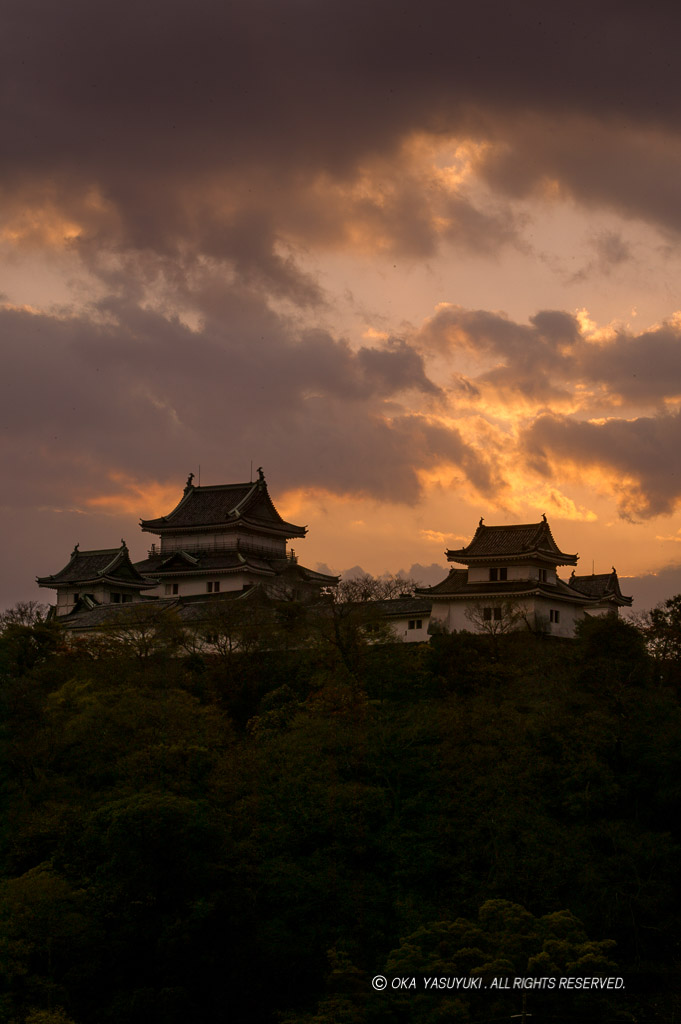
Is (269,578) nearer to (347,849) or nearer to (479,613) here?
(479,613)

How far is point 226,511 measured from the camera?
64.4 m

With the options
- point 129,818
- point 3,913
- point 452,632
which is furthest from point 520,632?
point 3,913

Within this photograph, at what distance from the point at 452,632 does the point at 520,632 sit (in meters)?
3.03

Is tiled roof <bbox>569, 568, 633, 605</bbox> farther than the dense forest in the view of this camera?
Yes

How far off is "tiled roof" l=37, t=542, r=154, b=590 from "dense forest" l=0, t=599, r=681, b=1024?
21060 millimetres

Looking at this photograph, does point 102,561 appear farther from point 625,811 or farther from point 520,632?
point 625,811

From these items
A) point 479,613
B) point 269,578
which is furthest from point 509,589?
point 269,578

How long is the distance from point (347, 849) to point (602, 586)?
28.3m

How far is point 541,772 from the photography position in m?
35.1

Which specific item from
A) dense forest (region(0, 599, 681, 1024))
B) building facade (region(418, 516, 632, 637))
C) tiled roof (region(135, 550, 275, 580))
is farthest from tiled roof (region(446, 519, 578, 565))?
tiled roof (region(135, 550, 275, 580))

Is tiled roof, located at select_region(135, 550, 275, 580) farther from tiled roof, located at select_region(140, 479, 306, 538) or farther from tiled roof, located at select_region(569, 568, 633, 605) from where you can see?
tiled roof, located at select_region(569, 568, 633, 605)

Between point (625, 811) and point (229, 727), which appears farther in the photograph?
point (229, 727)

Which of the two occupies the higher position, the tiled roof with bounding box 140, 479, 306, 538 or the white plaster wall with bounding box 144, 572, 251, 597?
the tiled roof with bounding box 140, 479, 306, 538

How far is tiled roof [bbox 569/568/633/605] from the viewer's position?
2247 inches
